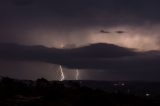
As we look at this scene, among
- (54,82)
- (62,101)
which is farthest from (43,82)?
(62,101)

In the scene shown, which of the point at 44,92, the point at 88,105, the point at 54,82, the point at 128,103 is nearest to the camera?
the point at 88,105

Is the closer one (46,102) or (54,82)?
(46,102)

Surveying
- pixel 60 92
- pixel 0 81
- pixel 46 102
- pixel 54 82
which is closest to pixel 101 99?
pixel 46 102

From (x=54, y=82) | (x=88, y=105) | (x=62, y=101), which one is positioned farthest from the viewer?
(x=54, y=82)

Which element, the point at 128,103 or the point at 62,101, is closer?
the point at 62,101

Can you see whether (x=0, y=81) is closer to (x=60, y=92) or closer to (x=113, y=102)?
(x=60, y=92)

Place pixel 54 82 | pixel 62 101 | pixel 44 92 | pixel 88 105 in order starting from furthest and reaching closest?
1. pixel 54 82
2. pixel 44 92
3. pixel 62 101
4. pixel 88 105

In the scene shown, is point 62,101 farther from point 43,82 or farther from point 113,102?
point 43,82

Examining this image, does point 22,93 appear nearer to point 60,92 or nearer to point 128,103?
point 60,92

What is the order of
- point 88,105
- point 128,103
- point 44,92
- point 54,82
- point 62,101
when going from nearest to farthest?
1. point 88,105
2. point 62,101
3. point 128,103
4. point 44,92
5. point 54,82
